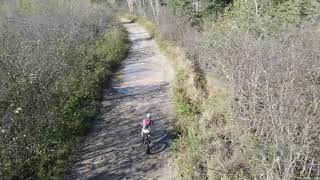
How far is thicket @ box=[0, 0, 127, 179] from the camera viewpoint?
37.1 ft

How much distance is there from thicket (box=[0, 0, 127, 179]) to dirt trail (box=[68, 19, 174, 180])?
0.58m

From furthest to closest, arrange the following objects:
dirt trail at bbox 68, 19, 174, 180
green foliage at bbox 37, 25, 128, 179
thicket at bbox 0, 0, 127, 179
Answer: green foliage at bbox 37, 25, 128, 179 < dirt trail at bbox 68, 19, 174, 180 < thicket at bbox 0, 0, 127, 179

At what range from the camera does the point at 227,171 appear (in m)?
9.71

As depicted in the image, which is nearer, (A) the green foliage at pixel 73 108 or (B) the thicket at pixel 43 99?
(B) the thicket at pixel 43 99

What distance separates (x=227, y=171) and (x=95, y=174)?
4011mm

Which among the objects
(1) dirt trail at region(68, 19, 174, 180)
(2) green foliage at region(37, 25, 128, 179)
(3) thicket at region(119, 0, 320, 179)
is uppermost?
(3) thicket at region(119, 0, 320, 179)

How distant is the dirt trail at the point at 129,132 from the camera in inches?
467

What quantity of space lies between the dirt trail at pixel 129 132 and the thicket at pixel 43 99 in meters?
0.58

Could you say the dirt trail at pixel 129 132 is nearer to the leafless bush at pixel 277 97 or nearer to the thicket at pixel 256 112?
the thicket at pixel 256 112

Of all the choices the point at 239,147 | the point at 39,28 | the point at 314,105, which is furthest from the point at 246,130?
the point at 39,28

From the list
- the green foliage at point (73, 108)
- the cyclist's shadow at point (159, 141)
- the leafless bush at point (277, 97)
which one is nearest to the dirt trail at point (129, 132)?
the cyclist's shadow at point (159, 141)

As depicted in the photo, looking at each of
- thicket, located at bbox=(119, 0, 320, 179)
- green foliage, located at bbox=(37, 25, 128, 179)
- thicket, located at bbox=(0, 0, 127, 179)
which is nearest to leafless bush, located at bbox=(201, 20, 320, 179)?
thicket, located at bbox=(119, 0, 320, 179)

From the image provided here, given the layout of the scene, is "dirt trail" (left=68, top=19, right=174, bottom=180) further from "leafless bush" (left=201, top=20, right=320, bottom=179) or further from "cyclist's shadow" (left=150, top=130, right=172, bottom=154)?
"leafless bush" (left=201, top=20, right=320, bottom=179)

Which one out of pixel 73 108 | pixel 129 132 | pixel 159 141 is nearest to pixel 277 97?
pixel 159 141
